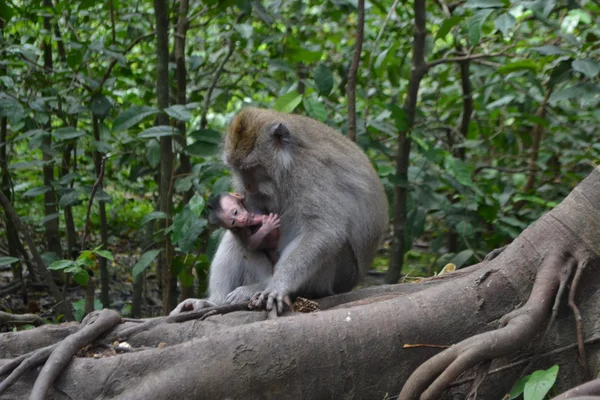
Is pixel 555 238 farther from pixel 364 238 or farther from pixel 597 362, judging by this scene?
pixel 364 238

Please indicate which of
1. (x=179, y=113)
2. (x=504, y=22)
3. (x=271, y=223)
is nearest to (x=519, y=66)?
(x=504, y=22)

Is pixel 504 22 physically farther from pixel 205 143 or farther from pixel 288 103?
pixel 205 143

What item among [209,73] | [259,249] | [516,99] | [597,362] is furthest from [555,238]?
[209,73]

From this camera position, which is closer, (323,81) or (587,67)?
(587,67)

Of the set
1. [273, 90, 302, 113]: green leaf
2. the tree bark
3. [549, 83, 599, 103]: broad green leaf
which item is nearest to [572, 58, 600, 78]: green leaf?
[549, 83, 599, 103]: broad green leaf

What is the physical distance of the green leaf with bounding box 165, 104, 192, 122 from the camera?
16.5 feet

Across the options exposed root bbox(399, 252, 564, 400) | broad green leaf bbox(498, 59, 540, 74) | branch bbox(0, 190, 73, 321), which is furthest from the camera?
broad green leaf bbox(498, 59, 540, 74)

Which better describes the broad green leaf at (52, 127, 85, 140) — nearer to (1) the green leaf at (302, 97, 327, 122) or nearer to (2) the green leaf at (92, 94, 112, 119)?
(2) the green leaf at (92, 94, 112, 119)

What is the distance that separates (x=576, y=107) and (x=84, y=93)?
585cm

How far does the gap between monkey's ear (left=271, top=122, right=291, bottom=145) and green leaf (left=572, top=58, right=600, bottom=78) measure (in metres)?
2.06

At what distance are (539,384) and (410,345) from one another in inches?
25.6

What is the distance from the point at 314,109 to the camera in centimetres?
551

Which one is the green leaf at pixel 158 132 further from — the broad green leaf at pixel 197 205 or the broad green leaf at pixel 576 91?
the broad green leaf at pixel 576 91

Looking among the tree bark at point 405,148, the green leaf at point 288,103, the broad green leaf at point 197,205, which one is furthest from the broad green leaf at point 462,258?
the broad green leaf at point 197,205
